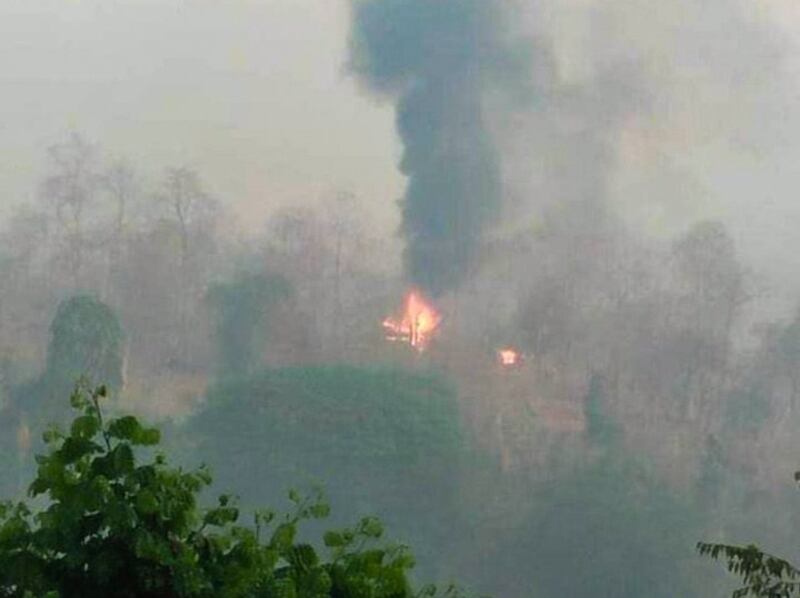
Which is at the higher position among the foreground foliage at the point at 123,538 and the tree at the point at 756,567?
the foreground foliage at the point at 123,538

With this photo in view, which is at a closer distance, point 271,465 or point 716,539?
point 716,539

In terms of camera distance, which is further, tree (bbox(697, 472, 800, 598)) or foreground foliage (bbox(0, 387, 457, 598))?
tree (bbox(697, 472, 800, 598))

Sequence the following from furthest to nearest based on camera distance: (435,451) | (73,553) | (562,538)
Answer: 1. (435,451)
2. (562,538)
3. (73,553)

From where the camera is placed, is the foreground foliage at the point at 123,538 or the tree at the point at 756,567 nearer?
the foreground foliage at the point at 123,538

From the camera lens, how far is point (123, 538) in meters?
4.23

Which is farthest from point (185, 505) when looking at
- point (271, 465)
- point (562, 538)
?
point (271, 465)

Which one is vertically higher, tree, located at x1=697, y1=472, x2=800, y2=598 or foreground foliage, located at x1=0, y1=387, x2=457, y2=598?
foreground foliage, located at x1=0, y1=387, x2=457, y2=598

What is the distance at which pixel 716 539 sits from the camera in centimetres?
4959

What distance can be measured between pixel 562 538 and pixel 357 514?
32.3ft

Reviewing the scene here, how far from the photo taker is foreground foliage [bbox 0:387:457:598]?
13.8 feet

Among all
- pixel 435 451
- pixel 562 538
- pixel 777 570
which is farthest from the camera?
pixel 435 451

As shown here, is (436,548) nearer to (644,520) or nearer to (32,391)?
(644,520)

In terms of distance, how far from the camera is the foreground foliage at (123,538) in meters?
4.21

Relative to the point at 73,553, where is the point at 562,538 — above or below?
below
